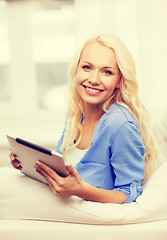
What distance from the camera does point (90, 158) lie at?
1370 mm

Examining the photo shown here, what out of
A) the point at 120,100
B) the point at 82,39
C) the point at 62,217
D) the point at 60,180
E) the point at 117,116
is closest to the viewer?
the point at 60,180

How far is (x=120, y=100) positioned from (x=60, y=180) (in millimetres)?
516

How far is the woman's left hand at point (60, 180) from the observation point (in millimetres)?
1119

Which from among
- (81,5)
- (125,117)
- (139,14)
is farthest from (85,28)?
(125,117)

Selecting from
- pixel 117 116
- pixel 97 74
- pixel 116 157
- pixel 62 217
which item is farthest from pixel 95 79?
pixel 62 217

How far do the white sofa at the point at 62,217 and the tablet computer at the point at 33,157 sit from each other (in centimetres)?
4

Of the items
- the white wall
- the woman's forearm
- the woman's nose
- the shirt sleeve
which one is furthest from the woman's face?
the white wall

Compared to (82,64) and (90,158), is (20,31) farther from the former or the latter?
(90,158)

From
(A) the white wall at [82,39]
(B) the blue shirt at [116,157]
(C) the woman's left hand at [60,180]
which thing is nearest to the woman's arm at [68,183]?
(C) the woman's left hand at [60,180]

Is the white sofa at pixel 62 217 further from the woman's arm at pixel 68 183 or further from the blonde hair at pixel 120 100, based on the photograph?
the blonde hair at pixel 120 100

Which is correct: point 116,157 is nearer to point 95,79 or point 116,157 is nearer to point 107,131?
point 107,131

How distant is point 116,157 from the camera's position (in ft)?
4.29

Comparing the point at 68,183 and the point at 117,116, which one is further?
Answer: the point at 117,116

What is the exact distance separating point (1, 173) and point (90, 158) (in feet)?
1.09
